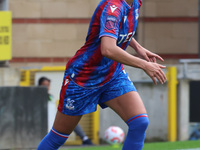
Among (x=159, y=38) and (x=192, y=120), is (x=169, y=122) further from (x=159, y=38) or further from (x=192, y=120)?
(x=159, y=38)

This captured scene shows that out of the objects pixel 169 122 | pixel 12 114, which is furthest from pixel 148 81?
pixel 12 114

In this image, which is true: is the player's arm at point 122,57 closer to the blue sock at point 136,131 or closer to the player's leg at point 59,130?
the blue sock at point 136,131

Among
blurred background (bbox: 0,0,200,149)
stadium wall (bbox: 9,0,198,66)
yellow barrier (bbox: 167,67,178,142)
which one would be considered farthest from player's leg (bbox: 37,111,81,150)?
stadium wall (bbox: 9,0,198,66)

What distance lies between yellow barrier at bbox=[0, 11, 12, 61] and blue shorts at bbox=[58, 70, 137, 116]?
505cm

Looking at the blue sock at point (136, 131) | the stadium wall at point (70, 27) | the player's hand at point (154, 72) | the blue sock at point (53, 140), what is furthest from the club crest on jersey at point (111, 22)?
the stadium wall at point (70, 27)

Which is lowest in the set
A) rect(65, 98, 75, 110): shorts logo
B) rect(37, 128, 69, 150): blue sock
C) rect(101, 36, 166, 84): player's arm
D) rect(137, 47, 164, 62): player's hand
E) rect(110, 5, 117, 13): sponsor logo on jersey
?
rect(37, 128, 69, 150): blue sock

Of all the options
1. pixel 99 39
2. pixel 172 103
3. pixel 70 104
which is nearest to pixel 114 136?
pixel 172 103

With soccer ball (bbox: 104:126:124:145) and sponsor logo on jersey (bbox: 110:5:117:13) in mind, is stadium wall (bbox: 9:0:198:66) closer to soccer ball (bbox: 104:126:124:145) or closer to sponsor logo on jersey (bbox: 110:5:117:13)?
soccer ball (bbox: 104:126:124:145)

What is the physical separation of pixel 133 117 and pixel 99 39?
0.71m

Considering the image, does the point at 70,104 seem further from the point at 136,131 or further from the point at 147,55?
the point at 147,55

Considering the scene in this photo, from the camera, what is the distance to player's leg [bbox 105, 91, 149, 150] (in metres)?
5.12

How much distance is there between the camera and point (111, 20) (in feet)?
15.8

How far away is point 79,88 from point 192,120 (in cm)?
727

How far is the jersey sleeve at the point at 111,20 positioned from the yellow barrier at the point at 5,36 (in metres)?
5.55
